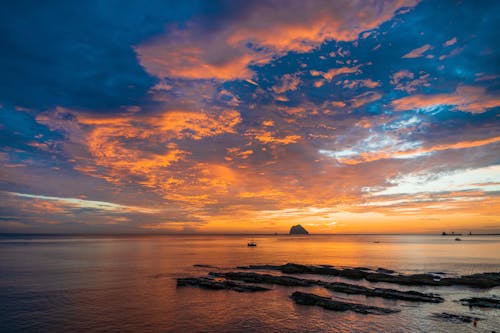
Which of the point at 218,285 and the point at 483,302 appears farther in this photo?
the point at 218,285

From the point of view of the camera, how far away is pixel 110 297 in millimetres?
56812

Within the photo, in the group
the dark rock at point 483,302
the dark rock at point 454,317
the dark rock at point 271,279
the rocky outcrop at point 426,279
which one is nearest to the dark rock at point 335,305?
the dark rock at point 454,317

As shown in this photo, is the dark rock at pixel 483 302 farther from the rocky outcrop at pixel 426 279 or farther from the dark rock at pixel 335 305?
the dark rock at pixel 335 305

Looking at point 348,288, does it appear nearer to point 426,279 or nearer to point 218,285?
point 426,279

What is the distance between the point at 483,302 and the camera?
51312 millimetres

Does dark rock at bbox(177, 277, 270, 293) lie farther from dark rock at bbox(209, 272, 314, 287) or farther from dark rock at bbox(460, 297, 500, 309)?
dark rock at bbox(460, 297, 500, 309)

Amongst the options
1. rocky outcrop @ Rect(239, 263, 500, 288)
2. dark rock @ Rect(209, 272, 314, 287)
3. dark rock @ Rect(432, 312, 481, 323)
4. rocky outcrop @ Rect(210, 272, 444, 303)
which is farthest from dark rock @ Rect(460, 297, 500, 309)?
dark rock @ Rect(209, 272, 314, 287)

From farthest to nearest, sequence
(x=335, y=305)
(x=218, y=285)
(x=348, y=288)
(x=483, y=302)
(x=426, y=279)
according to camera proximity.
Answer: (x=426, y=279) < (x=218, y=285) < (x=348, y=288) < (x=483, y=302) < (x=335, y=305)

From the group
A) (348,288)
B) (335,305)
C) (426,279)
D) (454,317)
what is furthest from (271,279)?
(454,317)

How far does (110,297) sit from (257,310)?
29.2 metres

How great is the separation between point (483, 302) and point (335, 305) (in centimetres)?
2644

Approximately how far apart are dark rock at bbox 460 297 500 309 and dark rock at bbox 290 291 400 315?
51.5 ft

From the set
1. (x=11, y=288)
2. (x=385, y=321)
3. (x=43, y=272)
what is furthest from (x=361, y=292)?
(x=43, y=272)

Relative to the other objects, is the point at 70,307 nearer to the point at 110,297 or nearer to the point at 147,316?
the point at 110,297
